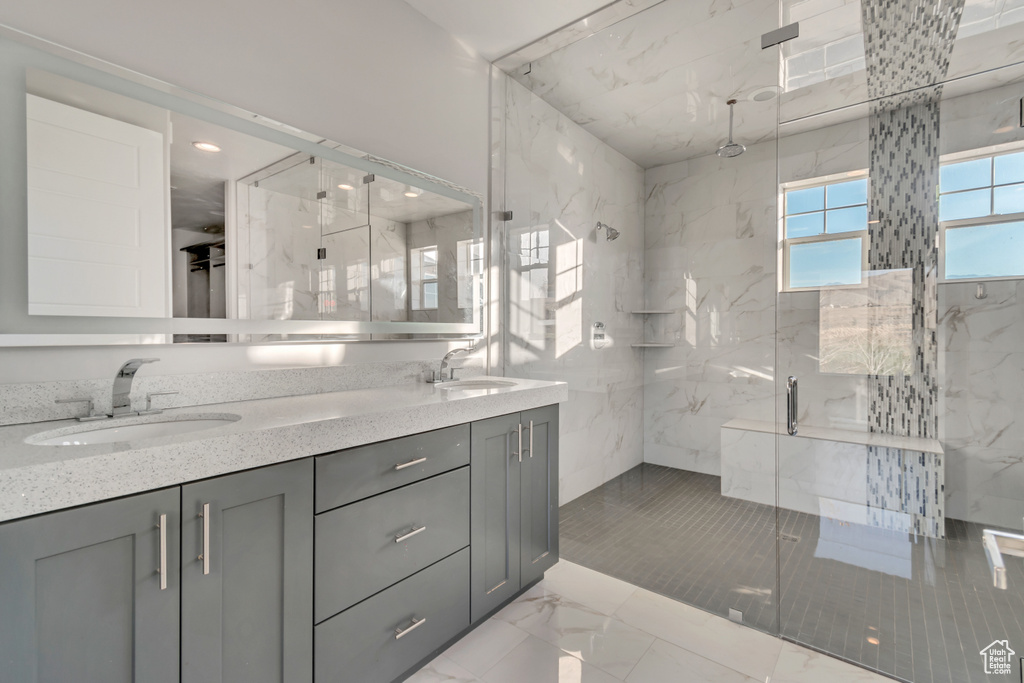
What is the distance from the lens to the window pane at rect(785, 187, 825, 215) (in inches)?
69.8

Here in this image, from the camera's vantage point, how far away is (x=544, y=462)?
209 centimetres

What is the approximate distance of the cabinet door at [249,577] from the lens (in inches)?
40.4

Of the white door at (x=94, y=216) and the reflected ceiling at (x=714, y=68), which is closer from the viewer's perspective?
the white door at (x=94, y=216)

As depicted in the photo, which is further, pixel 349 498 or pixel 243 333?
pixel 243 333

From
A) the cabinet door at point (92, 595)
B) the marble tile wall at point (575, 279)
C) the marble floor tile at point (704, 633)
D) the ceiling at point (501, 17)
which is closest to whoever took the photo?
the cabinet door at point (92, 595)

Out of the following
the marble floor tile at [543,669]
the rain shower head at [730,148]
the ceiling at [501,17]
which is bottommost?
the marble floor tile at [543,669]

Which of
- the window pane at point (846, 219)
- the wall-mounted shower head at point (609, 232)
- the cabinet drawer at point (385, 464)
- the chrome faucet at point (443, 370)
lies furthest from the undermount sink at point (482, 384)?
the window pane at point (846, 219)

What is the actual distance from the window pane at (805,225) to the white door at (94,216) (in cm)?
224

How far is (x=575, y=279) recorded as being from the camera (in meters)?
2.55

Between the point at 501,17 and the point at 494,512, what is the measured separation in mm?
2342

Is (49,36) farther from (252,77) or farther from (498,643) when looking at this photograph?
(498,643)

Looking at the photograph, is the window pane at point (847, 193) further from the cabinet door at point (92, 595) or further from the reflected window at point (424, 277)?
the cabinet door at point (92, 595)

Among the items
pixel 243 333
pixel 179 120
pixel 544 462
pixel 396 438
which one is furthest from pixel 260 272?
pixel 544 462

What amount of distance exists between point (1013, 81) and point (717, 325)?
1182 millimetres
